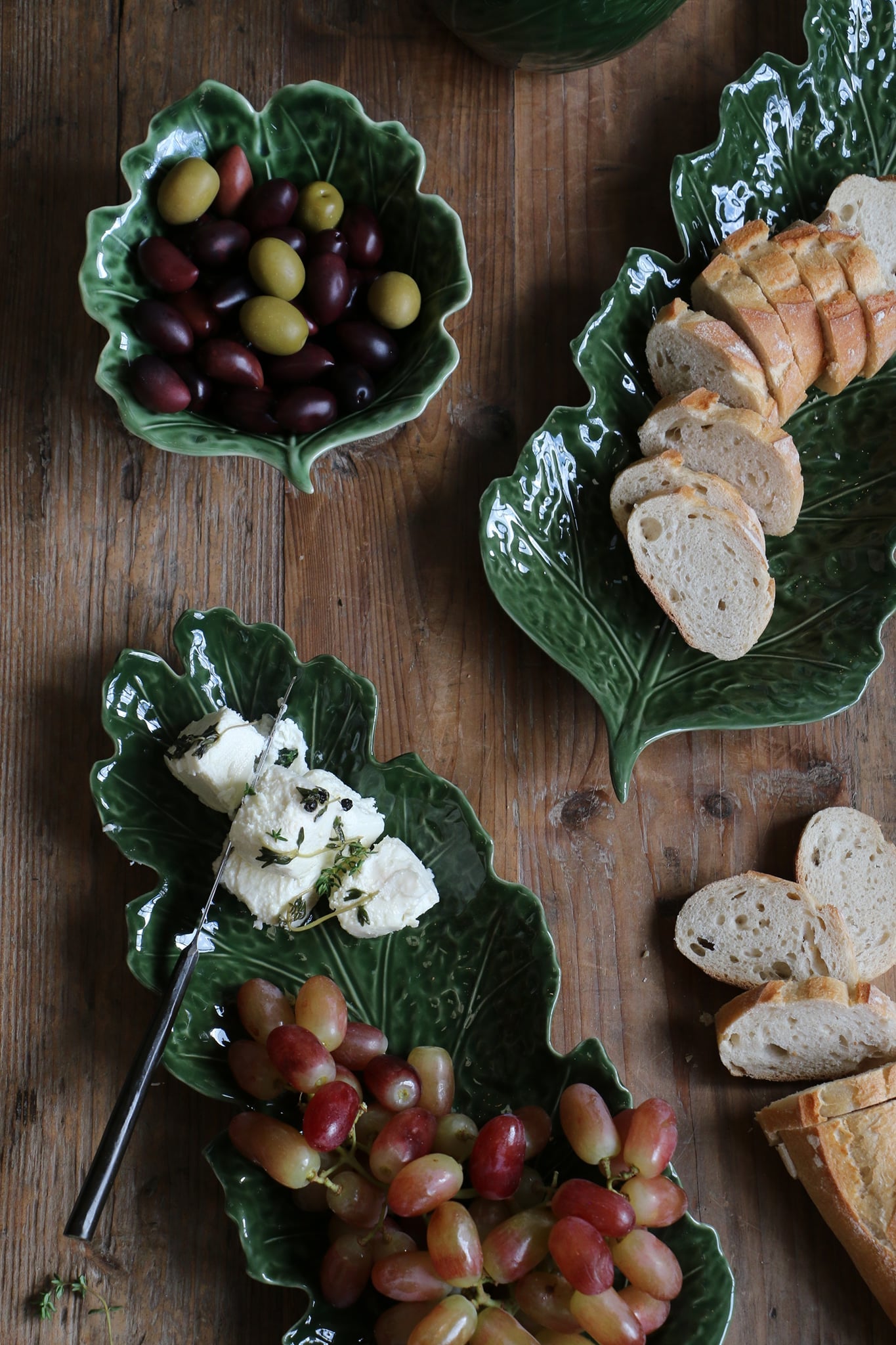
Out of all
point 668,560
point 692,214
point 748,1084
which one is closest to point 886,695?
point 668,560

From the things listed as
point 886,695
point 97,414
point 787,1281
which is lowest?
point 787,1281

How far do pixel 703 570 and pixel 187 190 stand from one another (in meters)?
0.62

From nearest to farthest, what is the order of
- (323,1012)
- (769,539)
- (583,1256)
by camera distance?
(583,1256) → (323,1012) → (769,539)

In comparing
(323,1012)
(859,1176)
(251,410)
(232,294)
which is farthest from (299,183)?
(859,1176)

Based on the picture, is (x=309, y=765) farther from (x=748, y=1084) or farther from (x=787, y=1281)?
(x=787, y=1281)

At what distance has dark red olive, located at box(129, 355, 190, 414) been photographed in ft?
3.39

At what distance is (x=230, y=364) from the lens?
3.44 feet

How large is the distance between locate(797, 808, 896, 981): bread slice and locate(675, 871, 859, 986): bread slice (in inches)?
1.3

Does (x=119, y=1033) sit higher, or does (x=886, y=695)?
(x=886, y=695)

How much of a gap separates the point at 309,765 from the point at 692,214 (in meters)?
0.72

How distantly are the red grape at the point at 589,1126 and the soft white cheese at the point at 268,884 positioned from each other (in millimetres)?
307

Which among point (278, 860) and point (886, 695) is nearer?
point (278, 860)

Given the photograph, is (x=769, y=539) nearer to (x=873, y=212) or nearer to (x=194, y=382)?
(x=873, y=212)

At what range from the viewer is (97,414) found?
47.7 inches
